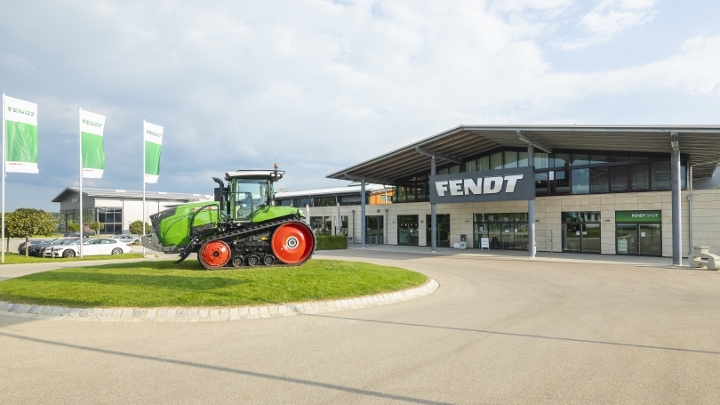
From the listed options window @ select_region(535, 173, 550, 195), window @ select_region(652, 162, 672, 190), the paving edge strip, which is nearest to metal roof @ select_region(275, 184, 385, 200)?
window @ select_region(535, 173, 550, 195)

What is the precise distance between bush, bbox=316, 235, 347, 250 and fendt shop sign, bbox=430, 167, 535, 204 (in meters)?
7.56

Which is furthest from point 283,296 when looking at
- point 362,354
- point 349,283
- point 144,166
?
point 144,166

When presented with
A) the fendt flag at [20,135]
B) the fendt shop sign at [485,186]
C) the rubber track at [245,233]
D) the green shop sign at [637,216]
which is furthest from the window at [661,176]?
the fendt flag at [20,135]

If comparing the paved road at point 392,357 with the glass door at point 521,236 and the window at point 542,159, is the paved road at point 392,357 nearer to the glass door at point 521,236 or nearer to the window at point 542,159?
the glass door at point 521,236

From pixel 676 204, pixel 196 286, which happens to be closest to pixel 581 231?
pixel 676 204

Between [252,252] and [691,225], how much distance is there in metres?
19.1

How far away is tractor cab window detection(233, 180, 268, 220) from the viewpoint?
39.4 ft

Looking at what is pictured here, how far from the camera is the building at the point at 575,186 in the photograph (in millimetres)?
18328

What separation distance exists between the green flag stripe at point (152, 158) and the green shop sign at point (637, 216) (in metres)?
24.7

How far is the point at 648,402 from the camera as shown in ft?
13.2

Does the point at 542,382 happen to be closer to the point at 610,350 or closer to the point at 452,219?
the point at 610,350

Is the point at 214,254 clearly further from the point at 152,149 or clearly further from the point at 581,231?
the point at 581,231

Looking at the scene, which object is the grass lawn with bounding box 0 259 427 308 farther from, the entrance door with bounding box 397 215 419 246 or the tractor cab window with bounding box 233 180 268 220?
the entrance door with bounding box 397 215 419 246

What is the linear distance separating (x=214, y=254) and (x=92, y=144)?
14214 millimetres
